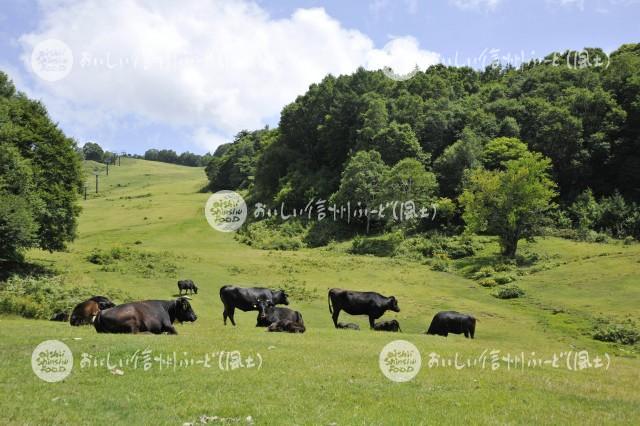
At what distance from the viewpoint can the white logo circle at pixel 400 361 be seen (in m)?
13.9

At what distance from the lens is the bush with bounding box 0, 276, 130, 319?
25678 millimetres

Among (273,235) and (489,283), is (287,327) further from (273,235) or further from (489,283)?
(273,235)

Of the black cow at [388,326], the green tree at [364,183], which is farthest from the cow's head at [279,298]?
the green tree at [364,183]

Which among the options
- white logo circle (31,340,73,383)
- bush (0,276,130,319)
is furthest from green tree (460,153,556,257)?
white logo circle (31,340,73,383)

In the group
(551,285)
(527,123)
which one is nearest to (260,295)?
(551,285)

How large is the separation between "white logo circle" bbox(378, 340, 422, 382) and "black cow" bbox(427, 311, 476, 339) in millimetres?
7953

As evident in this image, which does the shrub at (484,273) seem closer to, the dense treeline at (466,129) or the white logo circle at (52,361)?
the dense treeline at (466,129)

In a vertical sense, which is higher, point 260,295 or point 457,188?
point 457,188

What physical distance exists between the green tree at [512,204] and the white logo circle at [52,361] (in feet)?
168

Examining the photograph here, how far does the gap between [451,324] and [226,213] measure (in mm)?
74786

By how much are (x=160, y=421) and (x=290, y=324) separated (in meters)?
13.6

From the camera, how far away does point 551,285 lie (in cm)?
4453

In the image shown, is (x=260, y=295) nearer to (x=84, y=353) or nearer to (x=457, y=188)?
(x=84, y=353)

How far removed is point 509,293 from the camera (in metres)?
43.5
